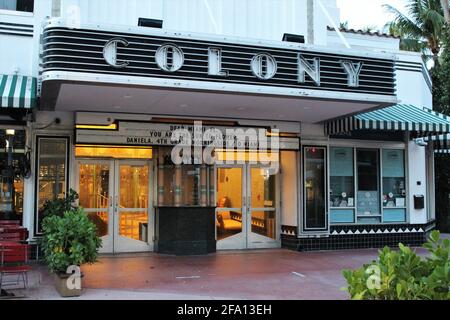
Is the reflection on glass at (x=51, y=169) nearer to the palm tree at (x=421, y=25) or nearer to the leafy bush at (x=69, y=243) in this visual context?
the leafy bush at (x=69, y=243)

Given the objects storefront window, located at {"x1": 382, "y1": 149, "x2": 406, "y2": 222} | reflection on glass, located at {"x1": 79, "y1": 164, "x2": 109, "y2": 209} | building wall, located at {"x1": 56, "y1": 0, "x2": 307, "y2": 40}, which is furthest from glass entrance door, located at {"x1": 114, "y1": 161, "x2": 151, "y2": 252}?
storefront window, located at {"x1": 382, "y1": 149, "x2": 406, "y2": 222}

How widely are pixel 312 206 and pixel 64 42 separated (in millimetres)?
7364

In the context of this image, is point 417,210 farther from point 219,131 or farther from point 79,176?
point 79,176

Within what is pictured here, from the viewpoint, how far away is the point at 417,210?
13789 millimetres

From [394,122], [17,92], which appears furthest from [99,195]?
[394,122]

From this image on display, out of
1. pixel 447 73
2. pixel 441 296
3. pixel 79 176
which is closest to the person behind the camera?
pixel 441 296

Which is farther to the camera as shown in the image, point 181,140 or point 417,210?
point 417,210

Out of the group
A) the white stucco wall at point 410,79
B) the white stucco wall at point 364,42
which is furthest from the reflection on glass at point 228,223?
the white stucco wall at point 410,79

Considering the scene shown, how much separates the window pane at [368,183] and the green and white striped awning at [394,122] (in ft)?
4.00

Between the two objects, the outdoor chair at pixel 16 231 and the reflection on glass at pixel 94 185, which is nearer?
the outdoor chair at pixel 16 231

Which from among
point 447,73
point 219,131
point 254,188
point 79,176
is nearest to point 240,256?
point 254,188

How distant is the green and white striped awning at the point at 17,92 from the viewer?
9.07 metres

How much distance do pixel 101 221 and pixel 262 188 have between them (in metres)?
4.24

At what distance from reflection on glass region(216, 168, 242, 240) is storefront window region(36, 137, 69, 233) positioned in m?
3.85
